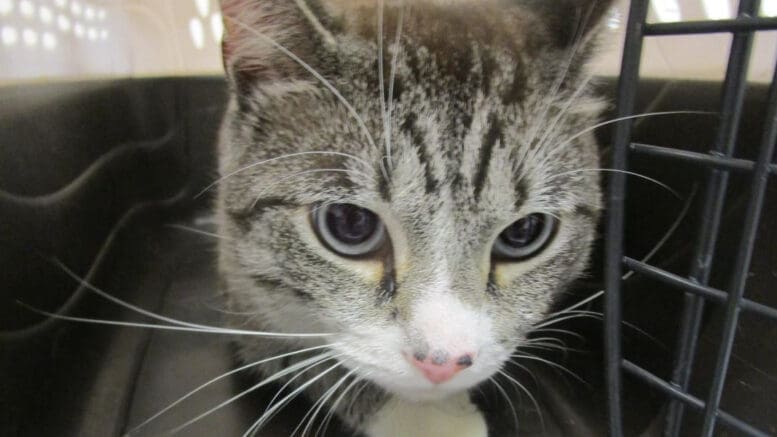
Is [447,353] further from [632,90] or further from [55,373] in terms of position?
[55,373]

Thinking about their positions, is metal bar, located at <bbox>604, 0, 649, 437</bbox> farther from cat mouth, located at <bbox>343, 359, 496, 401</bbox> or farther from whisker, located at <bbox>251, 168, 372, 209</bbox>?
whisker, located at <bbox>251, 168, 372, 209</bbox>

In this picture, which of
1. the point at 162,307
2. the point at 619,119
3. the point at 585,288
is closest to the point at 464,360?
the point at 619,119

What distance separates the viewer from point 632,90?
2.06 feet

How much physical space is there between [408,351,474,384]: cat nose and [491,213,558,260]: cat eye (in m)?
0.16

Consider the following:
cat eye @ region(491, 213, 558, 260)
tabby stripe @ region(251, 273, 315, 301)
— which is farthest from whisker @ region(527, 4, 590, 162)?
tabby stripe @ region(251, 273, 315, 301)

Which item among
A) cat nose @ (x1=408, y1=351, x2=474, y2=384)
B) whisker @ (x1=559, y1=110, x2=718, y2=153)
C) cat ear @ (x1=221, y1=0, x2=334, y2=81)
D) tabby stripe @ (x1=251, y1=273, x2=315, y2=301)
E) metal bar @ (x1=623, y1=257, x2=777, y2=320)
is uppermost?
cat ear @ (x1=221, y1=0, x2=334, y2=81)

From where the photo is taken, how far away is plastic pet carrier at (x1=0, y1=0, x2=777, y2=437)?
0.61 metres

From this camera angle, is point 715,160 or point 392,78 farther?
point 392,78

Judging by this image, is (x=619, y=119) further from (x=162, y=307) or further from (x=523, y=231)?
(x=162, y=307)

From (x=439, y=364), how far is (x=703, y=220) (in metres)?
0.30

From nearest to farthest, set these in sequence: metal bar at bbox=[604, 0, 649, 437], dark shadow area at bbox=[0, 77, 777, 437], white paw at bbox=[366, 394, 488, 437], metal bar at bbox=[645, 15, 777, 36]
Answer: metal bar at bbox=[645, 15, 777, 36] → metal bar at bbox=[604, 0, 649, 437] → dark shadow area at bbox=[0, 77, 777, 437] → white paw at bbox=[366, 394, 488, 437]

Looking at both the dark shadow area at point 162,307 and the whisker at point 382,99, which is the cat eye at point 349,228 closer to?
the whisker at point 382,99

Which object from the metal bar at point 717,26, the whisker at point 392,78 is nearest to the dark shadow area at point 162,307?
the metal bar at point 717,26

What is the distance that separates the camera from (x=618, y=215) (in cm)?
67
